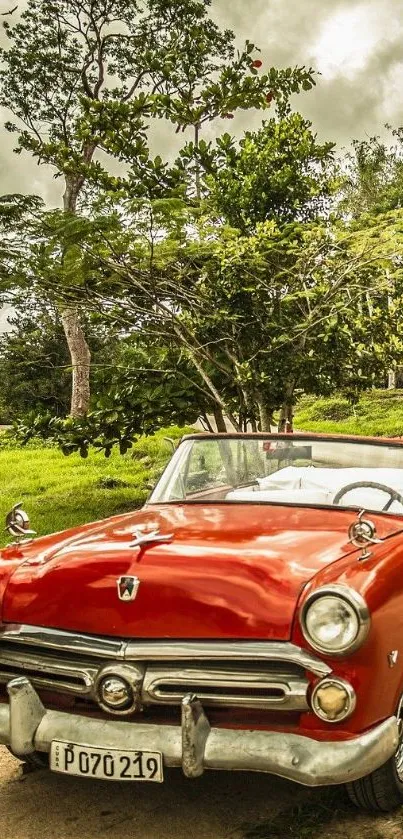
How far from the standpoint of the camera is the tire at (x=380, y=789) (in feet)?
10.2

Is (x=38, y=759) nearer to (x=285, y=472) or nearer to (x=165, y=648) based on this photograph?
(x=165, y=648)

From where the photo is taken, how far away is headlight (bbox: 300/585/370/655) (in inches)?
112

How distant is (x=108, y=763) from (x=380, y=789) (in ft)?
3.20

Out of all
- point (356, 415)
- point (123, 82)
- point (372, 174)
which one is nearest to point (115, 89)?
point (123, 82)

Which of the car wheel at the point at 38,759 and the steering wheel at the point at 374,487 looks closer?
the car wheel at the point at 38,759

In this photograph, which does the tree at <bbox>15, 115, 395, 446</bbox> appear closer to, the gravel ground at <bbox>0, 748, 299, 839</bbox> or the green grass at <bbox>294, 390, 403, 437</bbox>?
the gravel ground at <bbox>0, 748, 299, 839</bbox>

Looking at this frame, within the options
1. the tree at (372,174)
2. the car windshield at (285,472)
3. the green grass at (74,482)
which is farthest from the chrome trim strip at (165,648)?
the tree at (372,174)

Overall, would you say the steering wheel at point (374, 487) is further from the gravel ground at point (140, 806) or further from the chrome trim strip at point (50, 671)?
the chrome trim strip at point (50, 671)

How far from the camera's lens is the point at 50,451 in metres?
17.1

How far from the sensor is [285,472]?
444cm

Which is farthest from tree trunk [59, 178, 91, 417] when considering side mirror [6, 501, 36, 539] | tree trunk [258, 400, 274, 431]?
side mirror [6, 501, 36, 539]

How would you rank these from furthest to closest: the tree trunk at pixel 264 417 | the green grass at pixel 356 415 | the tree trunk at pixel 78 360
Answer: the tree trunk at pixel 78 360
the green grass at pixel 356 415
the tree trunk at pixel 264 417

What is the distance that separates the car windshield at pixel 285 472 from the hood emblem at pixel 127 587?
110 cm

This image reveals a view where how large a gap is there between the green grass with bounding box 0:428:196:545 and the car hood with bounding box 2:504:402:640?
6464mm
